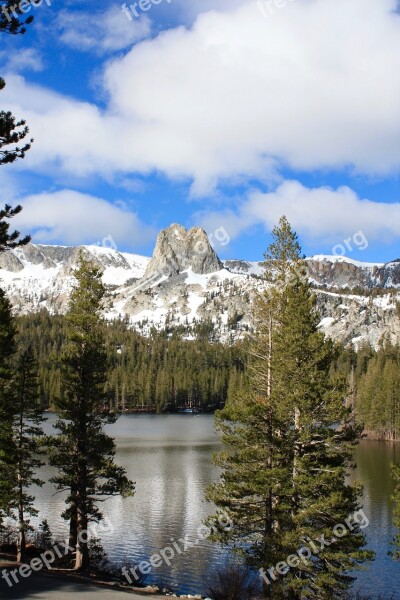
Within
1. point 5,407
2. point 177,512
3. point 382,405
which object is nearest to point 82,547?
point 5,407

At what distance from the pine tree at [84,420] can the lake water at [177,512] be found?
5.61m

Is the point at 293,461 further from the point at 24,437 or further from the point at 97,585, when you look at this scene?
the point at 24,437

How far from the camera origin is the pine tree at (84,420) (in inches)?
1006

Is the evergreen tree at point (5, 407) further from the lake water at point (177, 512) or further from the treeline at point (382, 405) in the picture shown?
the treeline at point (382, 405)

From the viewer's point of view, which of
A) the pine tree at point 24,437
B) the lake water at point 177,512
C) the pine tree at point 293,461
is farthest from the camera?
the lake water at point 177,512

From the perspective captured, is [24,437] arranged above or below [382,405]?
above

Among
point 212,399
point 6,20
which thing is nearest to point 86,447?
point 6,20

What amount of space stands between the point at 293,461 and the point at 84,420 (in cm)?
1070

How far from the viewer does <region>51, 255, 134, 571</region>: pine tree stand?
25.6 meters

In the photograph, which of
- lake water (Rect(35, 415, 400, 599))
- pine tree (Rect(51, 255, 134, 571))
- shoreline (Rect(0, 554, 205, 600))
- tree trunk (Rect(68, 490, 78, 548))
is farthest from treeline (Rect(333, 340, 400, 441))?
shoreline (Rect(0, 554, 205, 600))

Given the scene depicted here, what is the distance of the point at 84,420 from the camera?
26.5 meters

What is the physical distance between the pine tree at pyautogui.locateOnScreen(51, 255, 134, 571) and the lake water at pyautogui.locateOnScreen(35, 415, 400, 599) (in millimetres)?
5612

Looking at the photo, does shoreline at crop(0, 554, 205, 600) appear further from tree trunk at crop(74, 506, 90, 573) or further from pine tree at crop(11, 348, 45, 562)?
pine tree at crop(11, 348, 45, 562)

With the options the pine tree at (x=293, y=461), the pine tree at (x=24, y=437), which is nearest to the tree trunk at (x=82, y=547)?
the pine tree at (x=24, y=437)
